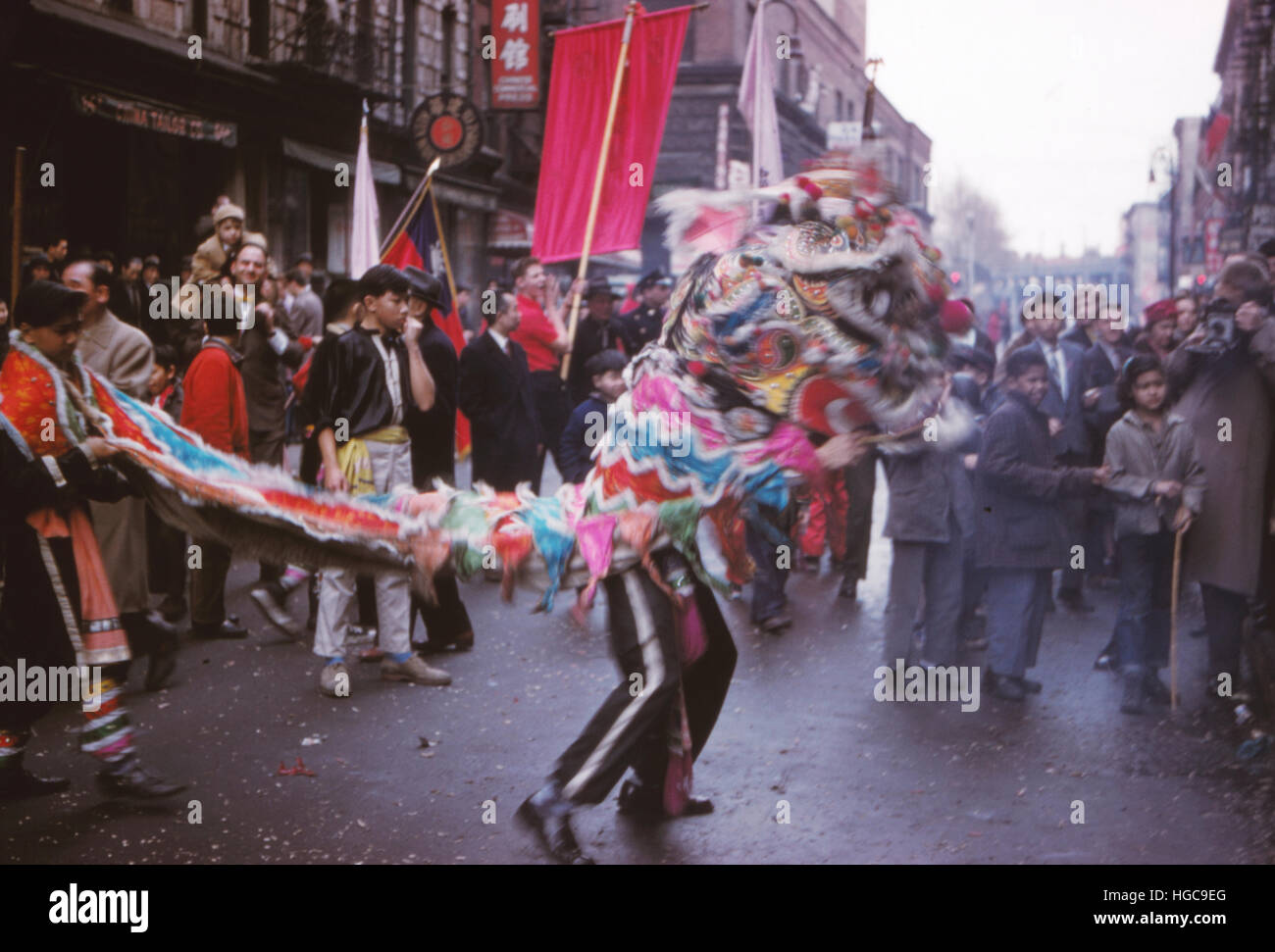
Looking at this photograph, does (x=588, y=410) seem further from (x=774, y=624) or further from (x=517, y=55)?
(x=517, y=55)

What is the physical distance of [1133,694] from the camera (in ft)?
21.2

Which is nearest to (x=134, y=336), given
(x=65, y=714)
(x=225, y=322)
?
(x=225, y=322)

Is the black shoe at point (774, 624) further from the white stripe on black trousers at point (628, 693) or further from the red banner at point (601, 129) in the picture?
the white stripe on black trousers at point (628, 693)

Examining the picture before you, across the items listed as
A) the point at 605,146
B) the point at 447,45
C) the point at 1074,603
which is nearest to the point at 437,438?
the point at 605,146

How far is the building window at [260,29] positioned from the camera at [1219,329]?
615 inches

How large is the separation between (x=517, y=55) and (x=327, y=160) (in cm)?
678

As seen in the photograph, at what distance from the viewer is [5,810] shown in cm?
481

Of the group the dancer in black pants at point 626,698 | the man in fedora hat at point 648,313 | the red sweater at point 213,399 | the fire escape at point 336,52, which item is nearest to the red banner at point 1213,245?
the fire escape at point 336,52

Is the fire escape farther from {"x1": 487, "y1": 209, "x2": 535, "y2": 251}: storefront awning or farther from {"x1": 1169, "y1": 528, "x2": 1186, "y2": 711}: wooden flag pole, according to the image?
{"x1": 1169, "y1": 528, "x2": 1186, "y2": 711}: wooden flag pole

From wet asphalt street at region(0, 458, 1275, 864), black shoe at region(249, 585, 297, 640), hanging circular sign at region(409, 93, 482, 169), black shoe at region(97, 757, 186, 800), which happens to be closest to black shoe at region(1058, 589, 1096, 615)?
wet asphalt street at region(0, 458, 1275, 864)

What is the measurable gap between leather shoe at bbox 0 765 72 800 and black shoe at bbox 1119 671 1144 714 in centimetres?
474

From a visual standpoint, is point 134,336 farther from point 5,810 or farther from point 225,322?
point 5,810

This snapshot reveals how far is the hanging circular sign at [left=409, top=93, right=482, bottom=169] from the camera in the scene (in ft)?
73.7
